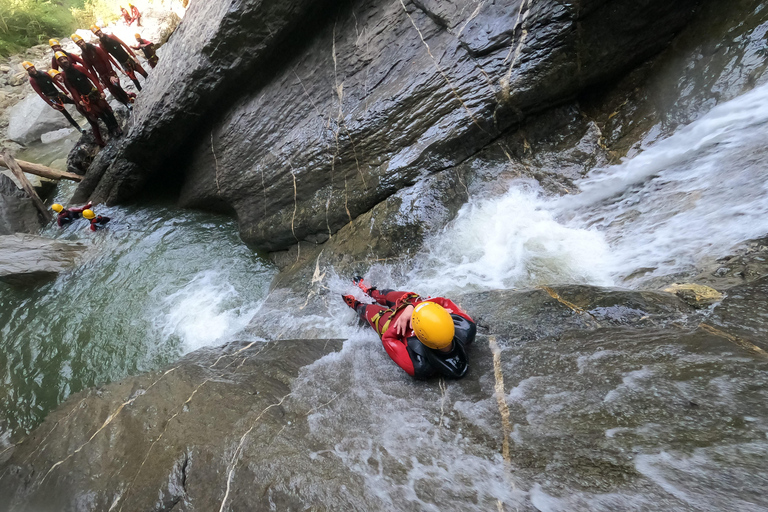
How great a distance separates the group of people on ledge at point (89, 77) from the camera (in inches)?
322

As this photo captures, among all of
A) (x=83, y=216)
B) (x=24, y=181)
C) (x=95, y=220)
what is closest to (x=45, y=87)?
(x=24, y=181)

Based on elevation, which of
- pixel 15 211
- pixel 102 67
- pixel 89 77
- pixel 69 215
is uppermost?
pixel 102 67

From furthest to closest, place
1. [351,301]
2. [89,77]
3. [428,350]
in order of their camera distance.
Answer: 1. [89,77]
2. [351,301]
3. [428,350]

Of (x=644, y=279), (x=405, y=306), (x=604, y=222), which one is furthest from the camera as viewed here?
(x=604, y=222)

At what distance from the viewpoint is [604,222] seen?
13.6ft

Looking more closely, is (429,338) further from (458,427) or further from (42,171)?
(42,171)

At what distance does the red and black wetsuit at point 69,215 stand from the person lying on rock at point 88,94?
2.15m

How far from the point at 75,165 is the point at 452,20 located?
10890mm

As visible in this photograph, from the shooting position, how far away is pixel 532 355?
2814 mm

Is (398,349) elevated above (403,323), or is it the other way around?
(403,323)

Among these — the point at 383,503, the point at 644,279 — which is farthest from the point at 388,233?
the point at 383,503

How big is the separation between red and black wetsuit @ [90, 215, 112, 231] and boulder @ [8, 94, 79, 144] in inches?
362

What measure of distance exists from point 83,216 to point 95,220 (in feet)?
2.00

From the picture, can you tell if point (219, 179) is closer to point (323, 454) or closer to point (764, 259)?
point (323, 454)
